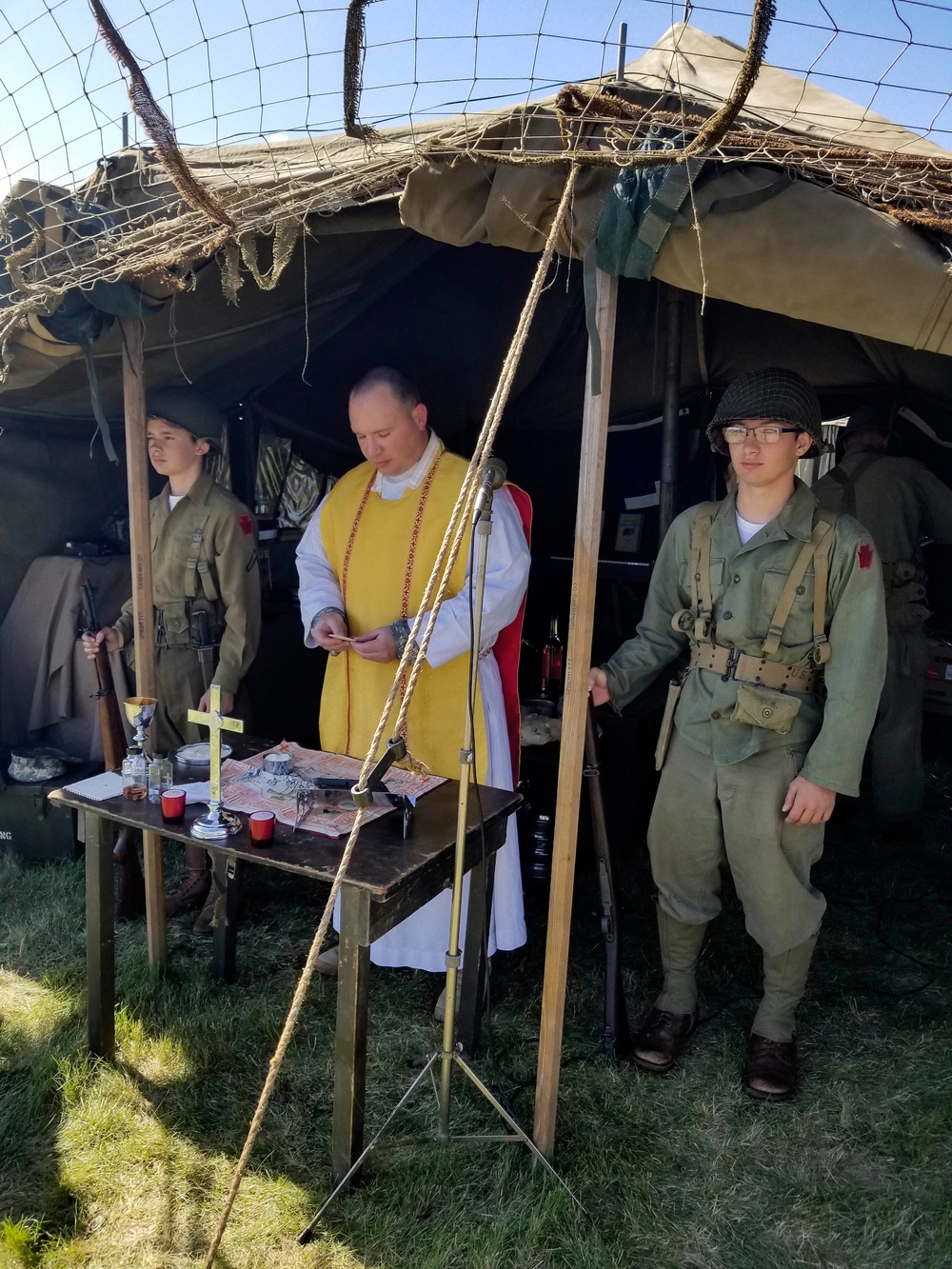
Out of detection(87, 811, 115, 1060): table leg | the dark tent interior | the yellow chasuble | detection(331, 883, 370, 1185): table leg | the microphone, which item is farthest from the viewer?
the dark tent interior

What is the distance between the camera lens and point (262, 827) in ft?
7.05

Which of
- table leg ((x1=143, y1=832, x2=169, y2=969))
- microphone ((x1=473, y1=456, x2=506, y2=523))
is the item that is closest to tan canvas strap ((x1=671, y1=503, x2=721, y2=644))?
microphone ((x1=473, y1=456, x2=506, y2=523))

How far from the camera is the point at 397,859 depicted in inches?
81.9

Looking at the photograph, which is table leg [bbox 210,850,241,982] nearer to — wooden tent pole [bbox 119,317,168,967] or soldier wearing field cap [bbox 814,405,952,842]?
wooden tent pole [bbox 119,317,168,967]

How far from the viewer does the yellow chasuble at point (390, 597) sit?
2.94 metres

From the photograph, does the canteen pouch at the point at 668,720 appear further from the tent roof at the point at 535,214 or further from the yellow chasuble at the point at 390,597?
the tent roof at the point at 535,214

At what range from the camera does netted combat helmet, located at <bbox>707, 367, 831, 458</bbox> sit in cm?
228

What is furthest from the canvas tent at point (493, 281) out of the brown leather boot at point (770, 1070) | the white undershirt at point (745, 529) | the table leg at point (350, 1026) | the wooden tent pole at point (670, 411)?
the brown leather boot at point (770, 1070)

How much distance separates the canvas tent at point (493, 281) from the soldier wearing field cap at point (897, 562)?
38 cm

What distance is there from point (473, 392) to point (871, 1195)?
3.79m

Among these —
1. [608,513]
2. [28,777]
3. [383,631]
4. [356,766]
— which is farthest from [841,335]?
[28,777]

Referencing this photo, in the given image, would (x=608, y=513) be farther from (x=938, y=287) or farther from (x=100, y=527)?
(x=938, y=287)

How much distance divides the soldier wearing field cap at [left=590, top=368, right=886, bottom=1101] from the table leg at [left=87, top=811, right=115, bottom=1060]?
1556 mm

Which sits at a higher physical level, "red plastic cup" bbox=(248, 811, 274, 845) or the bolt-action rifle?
"red plastic cup" bbox=(248, 811, 274, 845)
